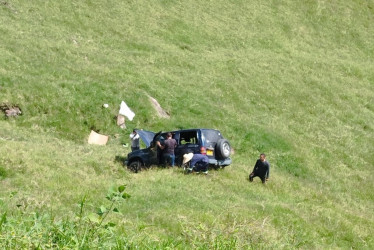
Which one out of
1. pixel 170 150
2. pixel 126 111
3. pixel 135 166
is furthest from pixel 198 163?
pixel 126 111

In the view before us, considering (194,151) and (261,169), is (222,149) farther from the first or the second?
(261,169)

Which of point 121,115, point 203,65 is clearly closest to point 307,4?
point 203,65

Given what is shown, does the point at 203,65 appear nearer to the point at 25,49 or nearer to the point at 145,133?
the point at 25,49

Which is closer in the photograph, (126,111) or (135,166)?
(135,166)

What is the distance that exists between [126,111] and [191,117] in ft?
12.7

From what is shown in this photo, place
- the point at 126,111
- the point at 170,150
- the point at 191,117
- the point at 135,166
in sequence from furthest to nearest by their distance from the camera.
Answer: the point at 191,117
the point at 126,111
the point at 135,166
the point at 170,150

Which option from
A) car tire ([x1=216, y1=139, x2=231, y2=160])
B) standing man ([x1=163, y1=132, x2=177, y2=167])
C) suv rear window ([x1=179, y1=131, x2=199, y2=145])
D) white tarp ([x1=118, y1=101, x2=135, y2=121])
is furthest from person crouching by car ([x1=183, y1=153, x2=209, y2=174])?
white tarp ([x1=118, y1=101, x2=135, y2=121])

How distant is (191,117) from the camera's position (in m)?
27.6

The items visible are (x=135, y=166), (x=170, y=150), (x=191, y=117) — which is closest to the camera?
(x=170, y=150)

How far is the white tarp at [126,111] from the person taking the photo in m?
25.3

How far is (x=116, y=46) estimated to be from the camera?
37.0 metres

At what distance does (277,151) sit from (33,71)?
13.4m

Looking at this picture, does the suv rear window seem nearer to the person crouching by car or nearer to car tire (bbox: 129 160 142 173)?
the person crouching by car

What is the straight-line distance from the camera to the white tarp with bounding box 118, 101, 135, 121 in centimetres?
2531
